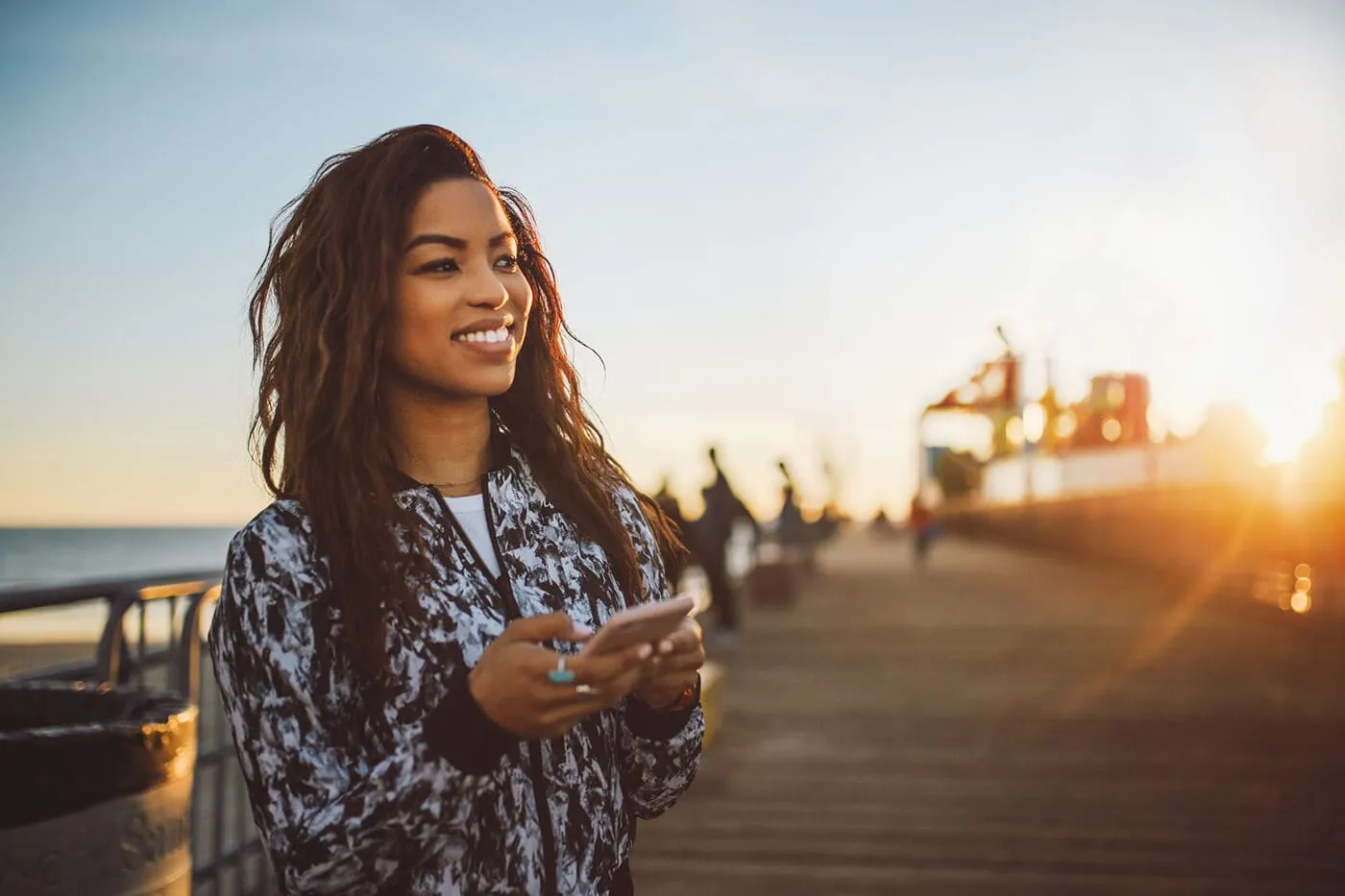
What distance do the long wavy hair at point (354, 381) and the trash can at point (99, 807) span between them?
89 centimetres

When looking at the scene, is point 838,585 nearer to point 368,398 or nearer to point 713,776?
point 713,776

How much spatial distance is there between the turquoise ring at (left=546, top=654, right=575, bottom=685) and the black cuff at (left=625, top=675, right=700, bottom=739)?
0.46m

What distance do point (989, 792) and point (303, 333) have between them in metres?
5.51

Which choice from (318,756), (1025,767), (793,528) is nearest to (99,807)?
(318,756)

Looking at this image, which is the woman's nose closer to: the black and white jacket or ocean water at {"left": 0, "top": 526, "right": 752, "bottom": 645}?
the black and white jacket

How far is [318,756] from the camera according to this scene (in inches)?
60.1

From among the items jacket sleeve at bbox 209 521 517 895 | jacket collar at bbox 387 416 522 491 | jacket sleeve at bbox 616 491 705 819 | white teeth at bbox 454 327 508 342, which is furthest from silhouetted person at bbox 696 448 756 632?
jacket sleeve at bbox 209 521 517 895

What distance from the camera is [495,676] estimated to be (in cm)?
148

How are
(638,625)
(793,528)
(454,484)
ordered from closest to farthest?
1. (638,625)
2. (454,484)
3. (793,528)

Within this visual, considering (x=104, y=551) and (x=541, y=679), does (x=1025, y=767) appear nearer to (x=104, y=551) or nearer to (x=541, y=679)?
(x=541, y=679)

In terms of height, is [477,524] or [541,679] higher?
[477,524]

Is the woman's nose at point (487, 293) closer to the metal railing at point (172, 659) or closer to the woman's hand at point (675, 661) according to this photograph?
the woman's hand at point (675, 661)

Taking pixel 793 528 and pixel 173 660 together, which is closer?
pixel 173 660

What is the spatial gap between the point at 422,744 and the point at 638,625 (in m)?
0.35
